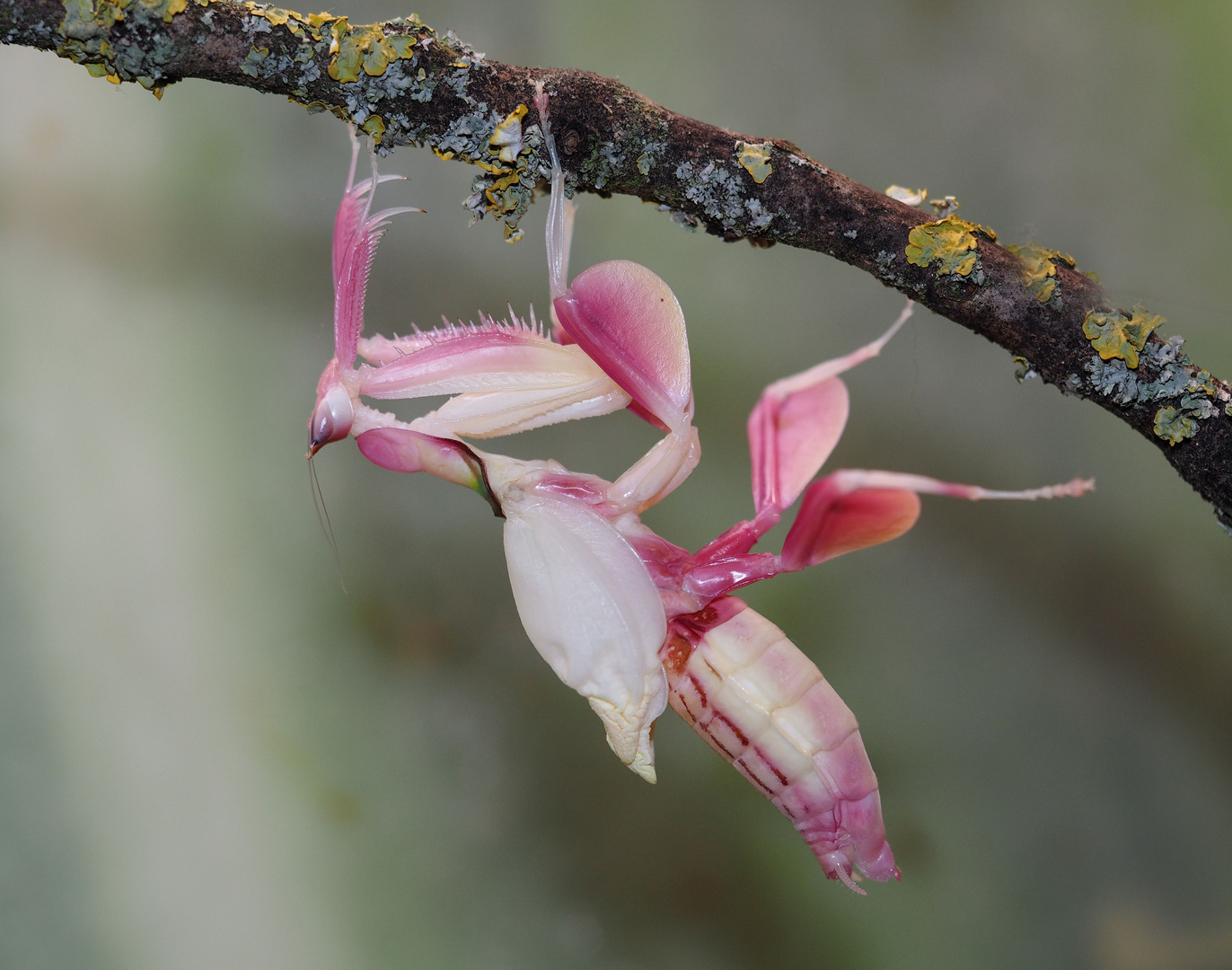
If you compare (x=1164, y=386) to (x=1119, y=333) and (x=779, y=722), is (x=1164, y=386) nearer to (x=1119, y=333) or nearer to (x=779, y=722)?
(x=1119, y=333)

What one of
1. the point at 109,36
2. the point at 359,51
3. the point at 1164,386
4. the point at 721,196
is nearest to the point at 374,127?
the point at 359,51

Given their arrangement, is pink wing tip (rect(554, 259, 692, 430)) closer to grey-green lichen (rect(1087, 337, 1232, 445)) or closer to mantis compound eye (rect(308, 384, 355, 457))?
mantis compound eye (rect(308, 384, 355, 457))

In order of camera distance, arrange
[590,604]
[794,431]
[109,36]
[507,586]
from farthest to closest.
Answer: [507,586] < [794,431] < [590,604] < [109,36]

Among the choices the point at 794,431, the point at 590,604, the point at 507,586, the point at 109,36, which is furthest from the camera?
the point at 507,586

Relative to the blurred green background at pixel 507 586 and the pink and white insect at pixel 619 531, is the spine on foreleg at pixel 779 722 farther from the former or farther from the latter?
the blurred green background at pixel 507 586

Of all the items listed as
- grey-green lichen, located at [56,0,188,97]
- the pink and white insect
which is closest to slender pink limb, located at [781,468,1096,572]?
the pink and white insect

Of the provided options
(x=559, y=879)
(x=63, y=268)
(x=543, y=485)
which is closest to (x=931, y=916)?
(x=559, y=879)

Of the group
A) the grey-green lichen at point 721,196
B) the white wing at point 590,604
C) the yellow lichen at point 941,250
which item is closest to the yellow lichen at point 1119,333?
the yellow lichen at point 941,250
